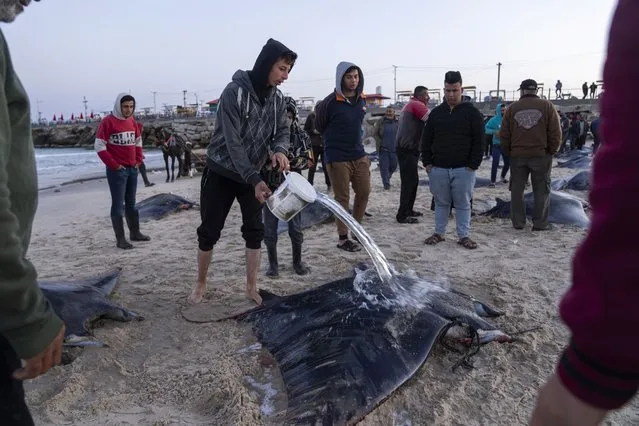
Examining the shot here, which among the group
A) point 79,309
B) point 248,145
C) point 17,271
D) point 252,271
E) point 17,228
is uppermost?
point 248,145

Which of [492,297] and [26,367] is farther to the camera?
[492,297]

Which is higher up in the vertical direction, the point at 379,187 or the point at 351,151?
the point at 351,151

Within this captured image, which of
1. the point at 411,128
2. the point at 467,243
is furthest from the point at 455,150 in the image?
the point at 411,128

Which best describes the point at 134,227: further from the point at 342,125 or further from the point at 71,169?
the point at 71,169

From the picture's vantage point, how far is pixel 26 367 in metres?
1.28

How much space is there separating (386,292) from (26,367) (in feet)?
7.03

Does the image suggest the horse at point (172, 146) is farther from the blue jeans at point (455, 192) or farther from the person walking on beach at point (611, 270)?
the person walking on beach at point (611, 270)

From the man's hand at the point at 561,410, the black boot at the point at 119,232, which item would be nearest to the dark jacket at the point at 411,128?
the black boot at the point at 119,232

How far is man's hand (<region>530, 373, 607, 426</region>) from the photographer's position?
830mm

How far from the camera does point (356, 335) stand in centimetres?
255

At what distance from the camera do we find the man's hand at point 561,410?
83cm

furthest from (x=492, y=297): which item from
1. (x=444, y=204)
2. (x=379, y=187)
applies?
(x=379, y=187)

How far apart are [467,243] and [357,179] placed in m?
1.49

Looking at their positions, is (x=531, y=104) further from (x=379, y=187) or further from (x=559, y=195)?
(x=379, y=187)
